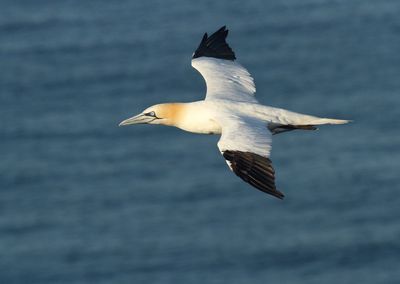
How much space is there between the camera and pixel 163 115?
2170 centimetres

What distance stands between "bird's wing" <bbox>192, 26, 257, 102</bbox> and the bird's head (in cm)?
55

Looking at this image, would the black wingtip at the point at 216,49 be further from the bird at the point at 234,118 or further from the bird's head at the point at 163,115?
the bird's head at the point at 163,115

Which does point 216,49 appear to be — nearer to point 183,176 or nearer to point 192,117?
point 192,117

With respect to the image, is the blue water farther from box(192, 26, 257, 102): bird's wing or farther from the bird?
the bird

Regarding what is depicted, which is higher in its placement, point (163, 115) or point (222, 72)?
point (222, 72)

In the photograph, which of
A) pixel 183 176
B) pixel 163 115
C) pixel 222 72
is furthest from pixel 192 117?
pixel 183 176

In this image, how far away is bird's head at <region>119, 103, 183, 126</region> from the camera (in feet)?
70.4

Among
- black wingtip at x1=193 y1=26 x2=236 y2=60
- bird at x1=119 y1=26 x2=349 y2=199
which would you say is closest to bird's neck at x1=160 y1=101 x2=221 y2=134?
bird at x1=119 y1=26 x2=349 y2=199

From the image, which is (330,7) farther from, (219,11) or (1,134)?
(1,134)

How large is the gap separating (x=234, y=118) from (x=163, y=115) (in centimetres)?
171

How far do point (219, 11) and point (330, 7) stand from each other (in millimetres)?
3776

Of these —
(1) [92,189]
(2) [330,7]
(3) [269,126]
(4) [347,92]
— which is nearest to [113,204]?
(1) [92,189]

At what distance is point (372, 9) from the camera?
49906mm

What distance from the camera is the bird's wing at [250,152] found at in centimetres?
1881
